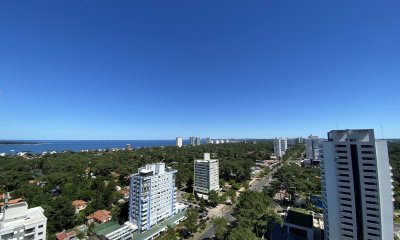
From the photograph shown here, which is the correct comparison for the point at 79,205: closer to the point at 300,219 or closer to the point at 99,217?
the point at 99,217

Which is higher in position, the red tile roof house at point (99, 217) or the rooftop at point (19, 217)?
the rooftop at point (19, 217)

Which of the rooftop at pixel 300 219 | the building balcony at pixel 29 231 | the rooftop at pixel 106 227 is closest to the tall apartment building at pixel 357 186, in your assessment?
the rooftop at pixel 300 219

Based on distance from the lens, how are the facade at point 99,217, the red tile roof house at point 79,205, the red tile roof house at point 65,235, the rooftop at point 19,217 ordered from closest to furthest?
1. the rooftop at point 19,217
2. the red tile roof house at point 65,235
3. the facade at point 99,217
4. the red tile roof house at point 79,205

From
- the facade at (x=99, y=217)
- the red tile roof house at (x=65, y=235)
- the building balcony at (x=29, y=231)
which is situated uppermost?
the building balcony at (x=29, y=231)

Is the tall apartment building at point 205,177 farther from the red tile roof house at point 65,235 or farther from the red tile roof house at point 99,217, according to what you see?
Result: the red tile roof house at point 65,235

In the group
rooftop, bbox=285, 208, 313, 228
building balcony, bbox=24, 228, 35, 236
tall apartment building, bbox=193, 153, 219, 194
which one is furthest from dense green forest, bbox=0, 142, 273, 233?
rooftop, bbox=285, 208, 313, 228

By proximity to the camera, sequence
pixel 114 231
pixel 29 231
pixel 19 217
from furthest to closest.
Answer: pixel 114 231
pixel 19 217
pixel 29 231

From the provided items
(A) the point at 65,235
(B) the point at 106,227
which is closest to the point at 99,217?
(B) the point at 106,227
